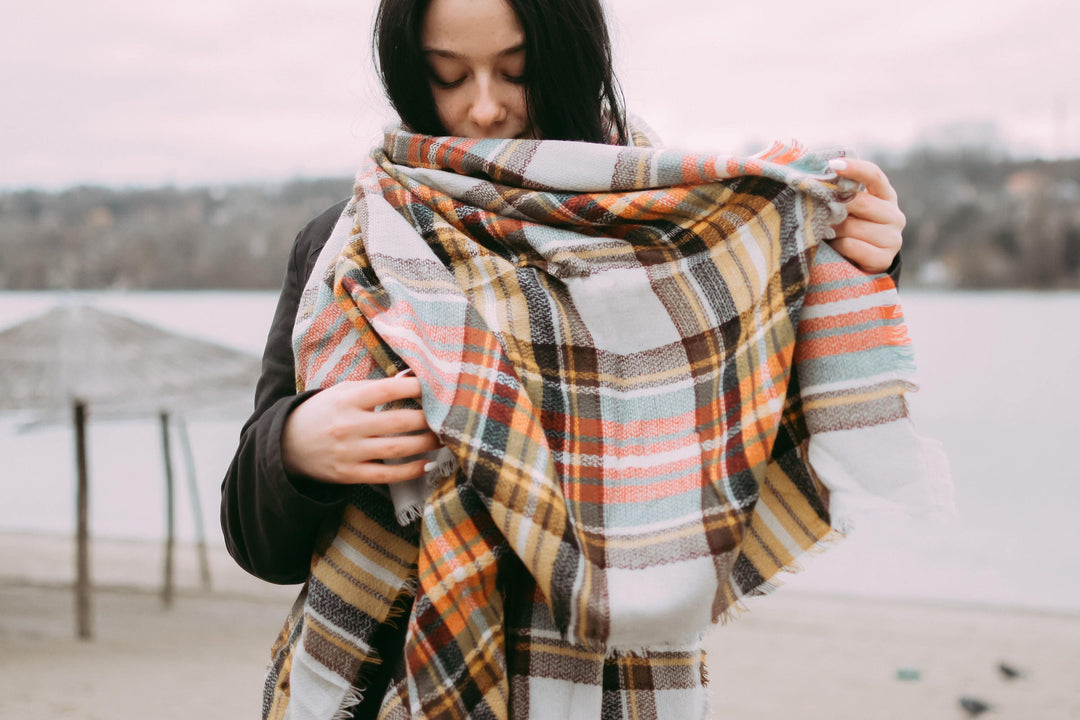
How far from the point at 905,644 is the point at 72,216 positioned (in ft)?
31.0

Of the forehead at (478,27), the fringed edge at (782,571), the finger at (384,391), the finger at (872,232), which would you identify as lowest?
the fringed edge at (782,571)

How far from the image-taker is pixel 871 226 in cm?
115

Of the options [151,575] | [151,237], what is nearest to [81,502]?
[151,575]

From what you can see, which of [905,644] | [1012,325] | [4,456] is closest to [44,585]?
[905,644]

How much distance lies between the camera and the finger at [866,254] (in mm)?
1138

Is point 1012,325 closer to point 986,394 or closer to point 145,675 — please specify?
point 986,394

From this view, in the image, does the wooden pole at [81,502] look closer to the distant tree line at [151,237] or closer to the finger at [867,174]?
the distant tree line at [151,237]

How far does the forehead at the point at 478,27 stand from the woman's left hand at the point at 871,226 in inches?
18.4

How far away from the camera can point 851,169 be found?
3.67 feet

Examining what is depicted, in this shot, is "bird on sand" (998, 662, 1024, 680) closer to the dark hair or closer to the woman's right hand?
the dark hair

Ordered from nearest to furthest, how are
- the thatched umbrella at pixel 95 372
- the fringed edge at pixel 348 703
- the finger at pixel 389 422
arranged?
the finger at pixel 389 422 < the fringed edge at pixel 348 703 < the thatched umbrella at pixel 95 372

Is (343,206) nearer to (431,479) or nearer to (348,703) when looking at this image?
(431,479)

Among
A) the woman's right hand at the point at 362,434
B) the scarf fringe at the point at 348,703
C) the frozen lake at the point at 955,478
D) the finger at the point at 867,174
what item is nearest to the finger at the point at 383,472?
the woman's right hand at the point at 362,434

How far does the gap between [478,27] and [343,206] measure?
0.39m
